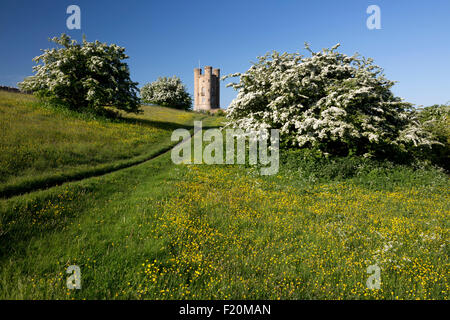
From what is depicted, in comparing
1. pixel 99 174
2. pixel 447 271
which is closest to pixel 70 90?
pixel 99 174

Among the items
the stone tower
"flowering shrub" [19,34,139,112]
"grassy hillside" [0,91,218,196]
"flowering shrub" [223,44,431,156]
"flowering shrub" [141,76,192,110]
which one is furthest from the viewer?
the stone tower

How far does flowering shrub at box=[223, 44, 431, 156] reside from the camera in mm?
14812

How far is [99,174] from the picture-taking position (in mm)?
12656

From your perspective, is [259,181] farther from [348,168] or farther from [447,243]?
[447,243]

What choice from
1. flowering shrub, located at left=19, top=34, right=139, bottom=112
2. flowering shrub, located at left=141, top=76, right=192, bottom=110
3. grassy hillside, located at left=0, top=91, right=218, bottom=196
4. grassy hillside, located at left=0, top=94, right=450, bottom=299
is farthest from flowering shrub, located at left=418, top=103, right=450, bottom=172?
flowering shrub, located at left=141, top=76, right=192, bottom=110

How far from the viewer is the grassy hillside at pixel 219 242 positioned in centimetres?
477

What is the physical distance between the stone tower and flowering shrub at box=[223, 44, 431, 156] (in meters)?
84.5

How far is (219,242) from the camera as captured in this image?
21.3 ft

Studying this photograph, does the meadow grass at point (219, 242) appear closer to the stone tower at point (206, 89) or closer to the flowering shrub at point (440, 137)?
the flowering shrub at point (440, 137)

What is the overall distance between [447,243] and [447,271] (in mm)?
1827

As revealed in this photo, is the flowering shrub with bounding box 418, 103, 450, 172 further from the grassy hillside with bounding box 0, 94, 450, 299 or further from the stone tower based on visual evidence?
the stone tower

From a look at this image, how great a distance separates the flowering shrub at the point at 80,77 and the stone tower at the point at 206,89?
73514 mm

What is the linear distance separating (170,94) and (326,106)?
5854 centimetres

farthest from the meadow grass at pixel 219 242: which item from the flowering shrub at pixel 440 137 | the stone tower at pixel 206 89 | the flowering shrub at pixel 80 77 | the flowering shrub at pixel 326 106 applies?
the stone tower at pixel 206 89
